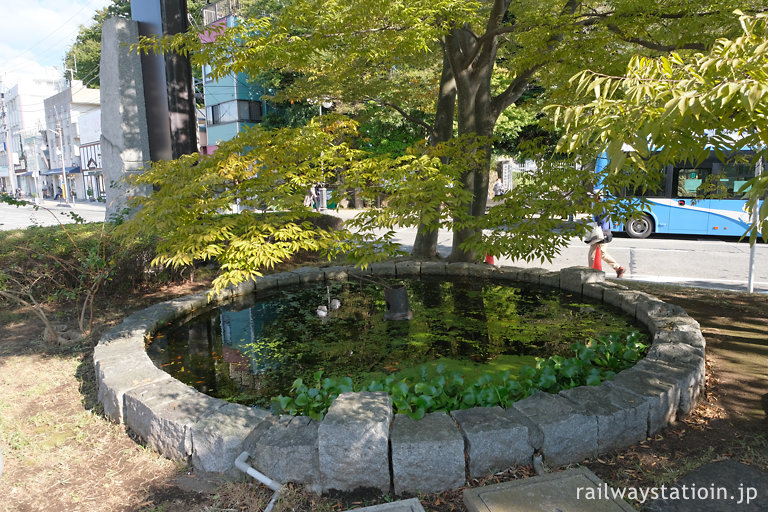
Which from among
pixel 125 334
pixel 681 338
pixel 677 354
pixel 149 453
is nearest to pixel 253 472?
pixel 149 453

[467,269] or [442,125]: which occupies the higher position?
[442,125]

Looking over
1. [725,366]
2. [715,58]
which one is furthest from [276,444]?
[725,366]

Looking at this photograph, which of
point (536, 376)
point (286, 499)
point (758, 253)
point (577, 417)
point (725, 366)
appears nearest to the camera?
point (286, 499)

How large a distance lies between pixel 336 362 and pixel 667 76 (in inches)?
136

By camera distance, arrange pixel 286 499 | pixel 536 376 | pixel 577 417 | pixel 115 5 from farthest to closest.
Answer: pixel 115 5 → pixel 536 376 → pixel 577 417 → pixel 286 499

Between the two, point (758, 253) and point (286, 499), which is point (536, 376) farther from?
point (758, 253)

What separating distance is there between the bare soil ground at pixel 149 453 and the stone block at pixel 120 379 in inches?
4.3

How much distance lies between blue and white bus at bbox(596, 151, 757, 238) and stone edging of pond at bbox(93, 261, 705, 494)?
12.2 m

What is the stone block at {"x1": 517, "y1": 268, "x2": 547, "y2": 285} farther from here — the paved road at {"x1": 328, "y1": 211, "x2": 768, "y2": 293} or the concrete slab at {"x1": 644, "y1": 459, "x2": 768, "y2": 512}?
the concrete slab at {"x1": 644, "y1": 459, "x2": 768, "y2": 512}

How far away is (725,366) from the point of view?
4.40 m

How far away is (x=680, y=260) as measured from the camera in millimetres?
11320

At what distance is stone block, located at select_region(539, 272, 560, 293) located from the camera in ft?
22.2

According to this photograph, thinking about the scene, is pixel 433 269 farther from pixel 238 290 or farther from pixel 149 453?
pixel 149 453

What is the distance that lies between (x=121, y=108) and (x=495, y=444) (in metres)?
9.20
